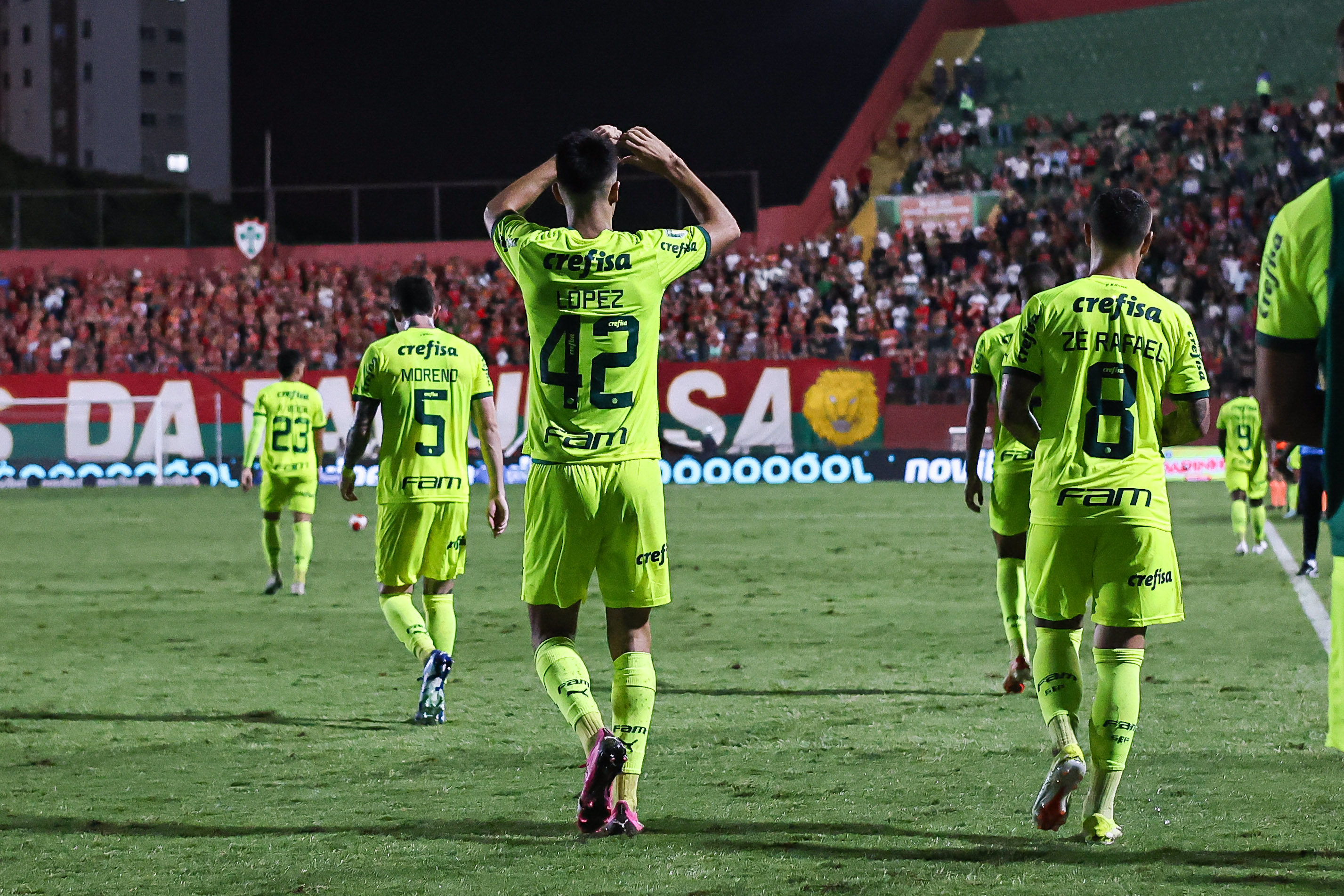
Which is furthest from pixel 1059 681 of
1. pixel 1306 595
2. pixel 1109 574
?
pixel 1306 595

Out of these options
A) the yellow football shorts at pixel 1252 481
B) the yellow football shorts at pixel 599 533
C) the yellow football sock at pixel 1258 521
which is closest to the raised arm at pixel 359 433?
the yellow football shorts at pixel 599 533

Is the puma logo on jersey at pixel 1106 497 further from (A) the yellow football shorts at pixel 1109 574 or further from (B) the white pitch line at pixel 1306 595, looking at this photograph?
(B) the white pitch line at pixel 1306 595

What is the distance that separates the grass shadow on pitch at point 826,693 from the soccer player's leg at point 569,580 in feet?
10.4

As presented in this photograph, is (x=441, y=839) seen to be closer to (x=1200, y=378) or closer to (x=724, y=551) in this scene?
(x=1200, y=378)

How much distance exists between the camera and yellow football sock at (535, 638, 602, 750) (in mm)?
5387

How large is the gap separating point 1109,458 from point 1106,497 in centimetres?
14

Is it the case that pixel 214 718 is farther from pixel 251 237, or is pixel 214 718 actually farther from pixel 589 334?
pixel 251 237

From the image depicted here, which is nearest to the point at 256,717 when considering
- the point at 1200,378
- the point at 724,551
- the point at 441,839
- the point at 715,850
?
the point at 441,839

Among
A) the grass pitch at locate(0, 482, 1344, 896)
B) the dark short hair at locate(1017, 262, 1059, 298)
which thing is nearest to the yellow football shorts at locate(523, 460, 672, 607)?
the grass pitch at locate(0, 482, 1344, 896)

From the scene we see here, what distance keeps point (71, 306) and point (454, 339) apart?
113ft

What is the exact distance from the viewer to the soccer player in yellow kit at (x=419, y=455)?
320 inches

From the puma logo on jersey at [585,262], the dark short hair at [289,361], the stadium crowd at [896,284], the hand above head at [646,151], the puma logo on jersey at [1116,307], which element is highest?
the stadium crowd at [896,284]

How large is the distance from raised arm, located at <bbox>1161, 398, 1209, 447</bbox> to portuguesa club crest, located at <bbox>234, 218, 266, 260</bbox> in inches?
1565

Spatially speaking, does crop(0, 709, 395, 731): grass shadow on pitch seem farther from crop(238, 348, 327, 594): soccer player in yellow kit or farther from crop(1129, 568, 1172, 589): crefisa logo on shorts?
crop(238, 348, 327, 594): soccer player in yellow kit
